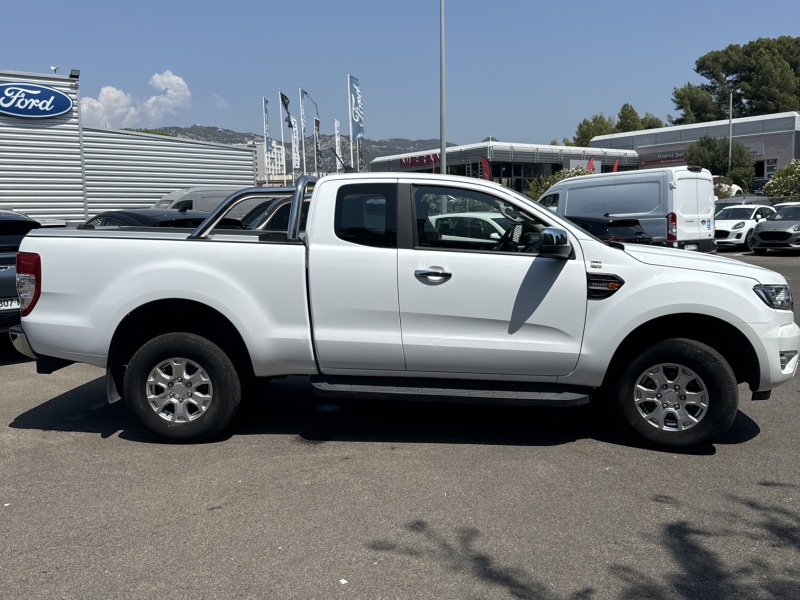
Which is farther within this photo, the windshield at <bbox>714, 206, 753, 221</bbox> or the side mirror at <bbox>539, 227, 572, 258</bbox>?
the windshield at <bbox>714, 206, 753, 221</bbox>

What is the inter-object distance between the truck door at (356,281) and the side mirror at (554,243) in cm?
101

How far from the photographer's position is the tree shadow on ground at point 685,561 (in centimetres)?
330

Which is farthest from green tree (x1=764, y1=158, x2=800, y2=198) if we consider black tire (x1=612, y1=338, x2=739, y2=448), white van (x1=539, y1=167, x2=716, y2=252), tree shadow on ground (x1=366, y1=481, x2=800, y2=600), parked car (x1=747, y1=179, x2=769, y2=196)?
tree shadow on ground (x1=366, y1=481, x2=800, y2=600)

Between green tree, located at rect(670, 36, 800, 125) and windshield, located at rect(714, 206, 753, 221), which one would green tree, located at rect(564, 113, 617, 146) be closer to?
green tree, located at rect(670, 36, 800, 125)

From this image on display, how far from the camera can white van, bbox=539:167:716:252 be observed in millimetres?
14344

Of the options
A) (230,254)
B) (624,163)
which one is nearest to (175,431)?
(230,254)

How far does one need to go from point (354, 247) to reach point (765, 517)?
300 cm

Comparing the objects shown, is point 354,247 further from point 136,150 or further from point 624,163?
point 624,163

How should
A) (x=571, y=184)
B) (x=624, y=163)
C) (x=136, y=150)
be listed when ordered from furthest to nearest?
1. (x=624, y=163)
2. (x=136, y=150)
3. (x=571, y=184)

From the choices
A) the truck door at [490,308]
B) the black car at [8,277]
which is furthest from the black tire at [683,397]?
the black car at [8,277]

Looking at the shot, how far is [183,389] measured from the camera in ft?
17.6

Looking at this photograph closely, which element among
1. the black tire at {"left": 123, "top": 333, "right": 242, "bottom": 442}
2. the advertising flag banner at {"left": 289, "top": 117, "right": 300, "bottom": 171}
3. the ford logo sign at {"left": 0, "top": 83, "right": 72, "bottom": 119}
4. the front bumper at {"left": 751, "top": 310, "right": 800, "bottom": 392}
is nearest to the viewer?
the front bumper at {"left": 751, "top": 310, "right": 800, "bottom": 392}

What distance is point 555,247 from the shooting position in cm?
497

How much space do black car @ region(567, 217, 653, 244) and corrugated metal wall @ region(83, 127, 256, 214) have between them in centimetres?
1600
